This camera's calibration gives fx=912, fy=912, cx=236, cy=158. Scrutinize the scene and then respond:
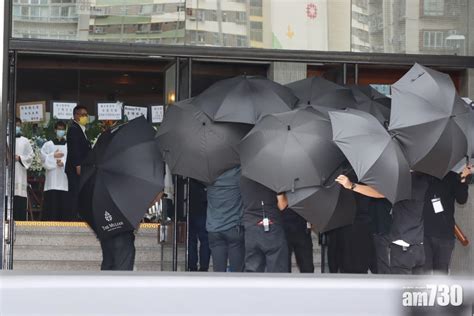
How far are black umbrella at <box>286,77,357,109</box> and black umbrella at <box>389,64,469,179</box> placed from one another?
1.19 meters

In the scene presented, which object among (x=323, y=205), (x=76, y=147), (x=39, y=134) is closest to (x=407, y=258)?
(x=323, y=205)

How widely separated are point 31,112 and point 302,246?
565 centimetres

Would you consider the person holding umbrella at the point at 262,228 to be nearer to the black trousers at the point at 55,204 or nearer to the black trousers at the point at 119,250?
the black trousers at the point at 119,250

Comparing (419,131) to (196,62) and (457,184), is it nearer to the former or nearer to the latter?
(457,184)

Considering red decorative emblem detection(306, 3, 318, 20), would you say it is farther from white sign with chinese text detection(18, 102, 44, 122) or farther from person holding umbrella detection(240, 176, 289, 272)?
white sign with chinese text detection(18, 102, 44, 122)

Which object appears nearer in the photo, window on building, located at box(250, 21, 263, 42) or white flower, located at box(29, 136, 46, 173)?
window on building, located at box(250, 21, 263, 42)

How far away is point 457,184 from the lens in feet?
31.1

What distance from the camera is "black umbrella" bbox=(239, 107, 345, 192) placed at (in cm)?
816

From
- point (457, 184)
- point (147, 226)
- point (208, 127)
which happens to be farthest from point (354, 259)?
point (147, 226)

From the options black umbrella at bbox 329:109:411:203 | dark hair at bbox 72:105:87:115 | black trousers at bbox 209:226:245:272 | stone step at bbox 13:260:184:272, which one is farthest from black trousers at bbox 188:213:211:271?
dark hair at bbox 72:105:87:115

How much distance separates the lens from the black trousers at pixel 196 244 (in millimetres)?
10625

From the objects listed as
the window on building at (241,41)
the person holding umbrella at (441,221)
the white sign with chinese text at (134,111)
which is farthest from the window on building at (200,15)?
the person holding umbrella at (441,221)

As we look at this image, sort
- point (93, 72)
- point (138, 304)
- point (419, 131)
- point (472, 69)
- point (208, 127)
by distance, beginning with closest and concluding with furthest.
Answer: point (138, 304), point (419, 131), point (208, 127), point (472, 69), point (93, 72)

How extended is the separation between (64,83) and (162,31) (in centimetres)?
333
